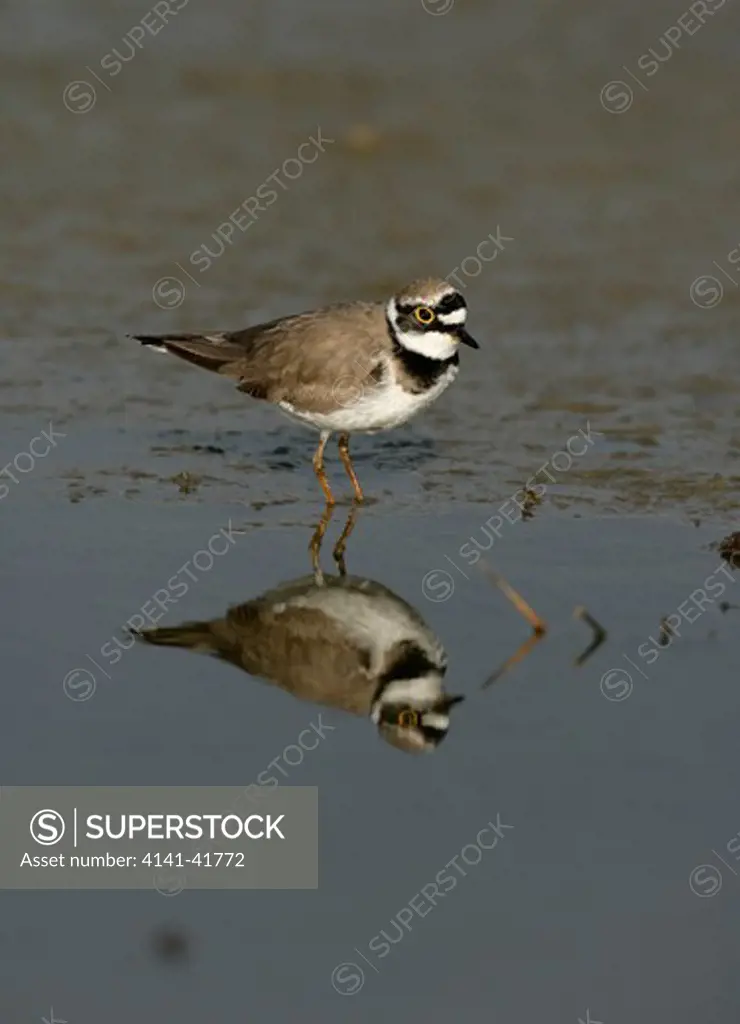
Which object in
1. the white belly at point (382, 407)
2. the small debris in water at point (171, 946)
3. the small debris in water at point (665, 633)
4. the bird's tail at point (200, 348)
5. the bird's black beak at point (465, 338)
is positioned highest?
the bird's tail at point (200, 348)

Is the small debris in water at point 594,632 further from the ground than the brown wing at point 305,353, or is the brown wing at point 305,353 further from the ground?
the brown wing at point 305,353

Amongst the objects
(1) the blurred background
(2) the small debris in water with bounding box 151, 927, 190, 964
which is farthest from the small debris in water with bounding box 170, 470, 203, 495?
(2) the small debris in water with bounding box 151, 927, 190, 964

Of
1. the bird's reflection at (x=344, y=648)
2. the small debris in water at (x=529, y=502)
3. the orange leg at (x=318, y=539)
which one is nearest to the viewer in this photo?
the bird's reflection at (x=344, y=648)

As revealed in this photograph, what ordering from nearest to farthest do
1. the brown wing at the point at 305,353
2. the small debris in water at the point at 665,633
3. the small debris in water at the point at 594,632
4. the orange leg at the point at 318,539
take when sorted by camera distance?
the small debris in water at the point at 594,632
the small debris in water at the point at 665,633
the orange leg at the point at 318,539
the brown wing at the point at 305,353

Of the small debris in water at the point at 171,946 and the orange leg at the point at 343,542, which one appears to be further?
the orange leg at the point at 343,542

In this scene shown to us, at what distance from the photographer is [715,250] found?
14.1 m

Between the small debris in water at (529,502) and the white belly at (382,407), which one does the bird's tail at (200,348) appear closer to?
the white belly at (382,407)

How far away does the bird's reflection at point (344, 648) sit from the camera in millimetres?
7867

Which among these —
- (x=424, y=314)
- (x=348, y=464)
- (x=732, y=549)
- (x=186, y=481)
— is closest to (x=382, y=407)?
(x=348, y=464)

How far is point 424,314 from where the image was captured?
1076 cm

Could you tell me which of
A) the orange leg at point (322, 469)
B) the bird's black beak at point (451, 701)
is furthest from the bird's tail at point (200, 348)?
the bird's black beak at point (451, 701)

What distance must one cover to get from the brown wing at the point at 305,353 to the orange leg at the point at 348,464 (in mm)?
352

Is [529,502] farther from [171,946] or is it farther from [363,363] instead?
[171,946]

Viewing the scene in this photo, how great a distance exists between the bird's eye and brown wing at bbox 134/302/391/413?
238 millimetres
